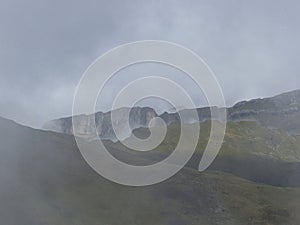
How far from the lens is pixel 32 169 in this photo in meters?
160

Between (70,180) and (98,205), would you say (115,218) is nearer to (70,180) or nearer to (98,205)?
(98,205)

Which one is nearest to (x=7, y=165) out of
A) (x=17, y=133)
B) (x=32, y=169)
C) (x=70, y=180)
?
(x=32, y=169)

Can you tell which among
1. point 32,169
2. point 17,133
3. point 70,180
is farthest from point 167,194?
point 17,133

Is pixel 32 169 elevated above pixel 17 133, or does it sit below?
below

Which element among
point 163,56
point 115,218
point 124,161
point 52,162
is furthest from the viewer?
point 124,161

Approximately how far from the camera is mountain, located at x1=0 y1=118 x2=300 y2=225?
134625 millimetres

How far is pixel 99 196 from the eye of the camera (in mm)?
149750

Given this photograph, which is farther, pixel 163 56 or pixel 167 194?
pixel 167 194

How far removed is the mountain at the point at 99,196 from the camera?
134625 mm

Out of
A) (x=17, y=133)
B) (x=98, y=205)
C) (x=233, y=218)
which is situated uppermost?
(x=17, y=133)

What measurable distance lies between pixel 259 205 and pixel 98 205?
209 ft

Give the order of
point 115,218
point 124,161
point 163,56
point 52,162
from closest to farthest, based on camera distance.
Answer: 1. point 163,56
2. point 115,218
3. point 52,162
4. point 124,161

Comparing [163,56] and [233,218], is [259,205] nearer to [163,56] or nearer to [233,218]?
[233,218]

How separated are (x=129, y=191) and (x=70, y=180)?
2002cm
